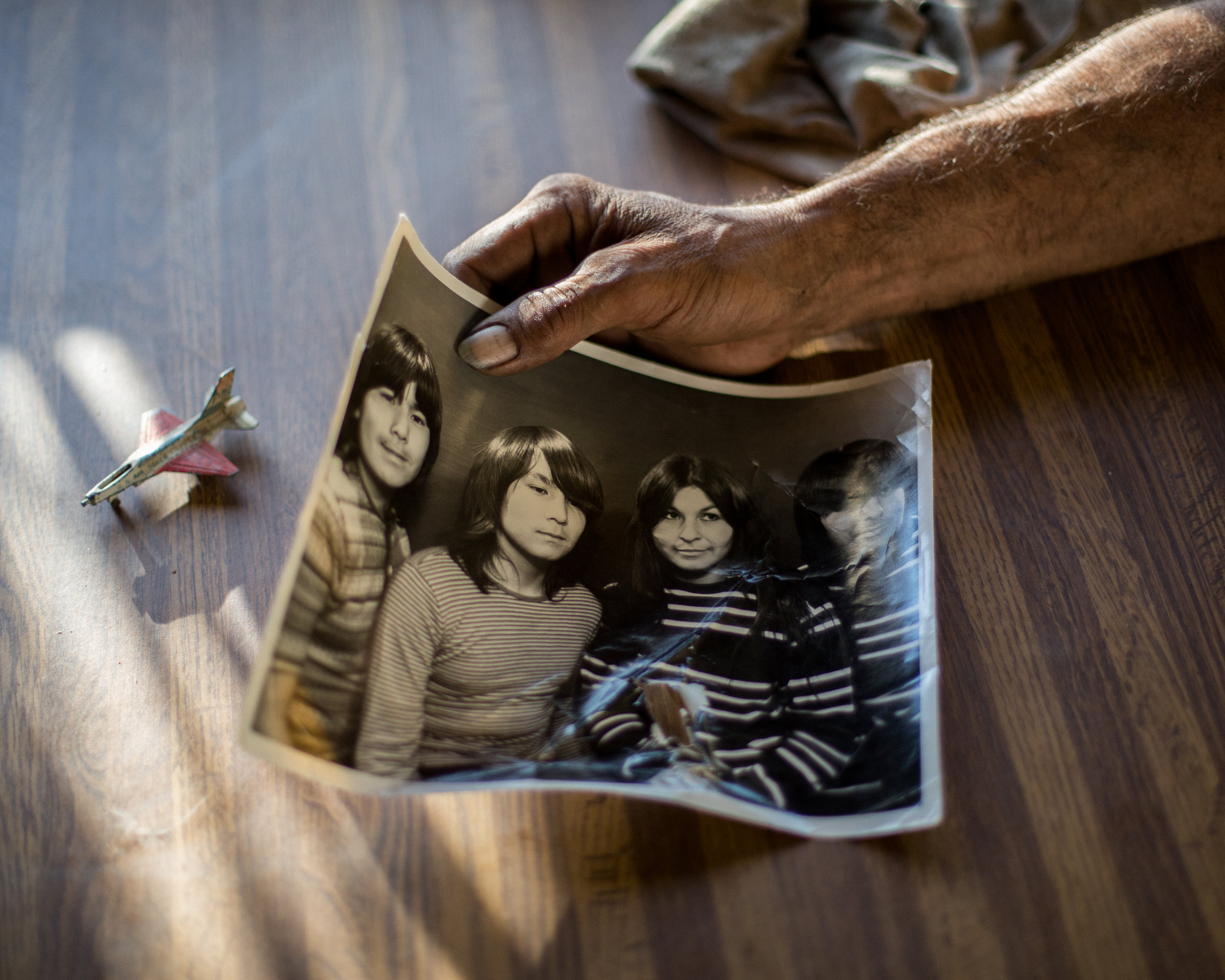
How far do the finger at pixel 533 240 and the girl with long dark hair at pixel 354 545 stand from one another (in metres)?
0.11

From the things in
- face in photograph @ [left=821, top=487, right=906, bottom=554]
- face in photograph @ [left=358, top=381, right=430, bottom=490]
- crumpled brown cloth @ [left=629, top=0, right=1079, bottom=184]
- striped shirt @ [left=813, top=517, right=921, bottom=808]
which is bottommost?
striped shirt @ [left=813, top=517, right=921, bottom=808]

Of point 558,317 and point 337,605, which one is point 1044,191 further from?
point 337,605

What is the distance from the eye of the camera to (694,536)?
1.73 feet

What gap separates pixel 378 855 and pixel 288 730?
10cm

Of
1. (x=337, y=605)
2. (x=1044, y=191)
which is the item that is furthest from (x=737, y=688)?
(x=1044, y=191)

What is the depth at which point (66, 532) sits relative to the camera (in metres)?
0.53

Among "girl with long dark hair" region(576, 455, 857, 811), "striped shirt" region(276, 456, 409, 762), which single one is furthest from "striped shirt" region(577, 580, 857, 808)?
"striped shirt" region(276, 456, 409, 762)

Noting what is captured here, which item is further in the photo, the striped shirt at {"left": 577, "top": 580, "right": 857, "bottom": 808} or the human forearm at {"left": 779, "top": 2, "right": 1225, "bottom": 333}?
the human forearm at {"left": 779, "top": 2, "right": 1225, "bottom": 333}

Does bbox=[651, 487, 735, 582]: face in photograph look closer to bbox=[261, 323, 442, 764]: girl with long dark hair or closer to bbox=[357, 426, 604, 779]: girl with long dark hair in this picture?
bbox=[357, 426, 604, 779]: girl with long dark hair

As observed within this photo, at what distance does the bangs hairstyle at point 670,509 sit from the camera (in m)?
0.51

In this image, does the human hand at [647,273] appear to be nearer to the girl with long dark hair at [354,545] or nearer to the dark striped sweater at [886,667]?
the girl with long dark hair at [354,545]

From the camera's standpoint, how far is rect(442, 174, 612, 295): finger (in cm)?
57

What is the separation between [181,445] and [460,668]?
0.26 m

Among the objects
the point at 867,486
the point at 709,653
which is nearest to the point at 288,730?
the point at 709,653
